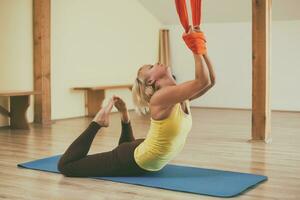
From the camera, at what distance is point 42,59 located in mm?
6734

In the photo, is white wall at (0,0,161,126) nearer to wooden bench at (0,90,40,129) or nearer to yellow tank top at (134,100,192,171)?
wooden bench at (0,90,40,129)

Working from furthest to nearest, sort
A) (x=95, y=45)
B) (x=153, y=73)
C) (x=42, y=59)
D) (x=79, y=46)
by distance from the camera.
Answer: (x=95, y=45), (x=79, y=46), (x=42, y=59), (x=153, y=73)

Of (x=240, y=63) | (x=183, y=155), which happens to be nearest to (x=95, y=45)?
(x=240, y=63)

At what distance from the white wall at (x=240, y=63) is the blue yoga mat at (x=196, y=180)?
5.07 metres

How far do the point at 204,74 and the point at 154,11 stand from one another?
6634 mm

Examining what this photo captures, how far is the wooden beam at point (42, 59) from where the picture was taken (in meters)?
6.71

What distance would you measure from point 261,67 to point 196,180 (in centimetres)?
229

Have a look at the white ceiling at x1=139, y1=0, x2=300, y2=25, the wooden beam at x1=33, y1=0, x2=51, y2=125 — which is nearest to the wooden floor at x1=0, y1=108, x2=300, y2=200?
the wooden beam at x1=33, y1=0, x2=51, y2=125

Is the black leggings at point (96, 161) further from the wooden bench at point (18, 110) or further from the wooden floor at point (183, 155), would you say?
the wooden bench at point (18, 110)

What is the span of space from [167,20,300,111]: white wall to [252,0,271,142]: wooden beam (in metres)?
3.16

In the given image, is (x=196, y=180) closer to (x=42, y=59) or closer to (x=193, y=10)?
(x=193, y=10)

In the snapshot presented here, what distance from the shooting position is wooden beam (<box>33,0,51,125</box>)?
22.0ft

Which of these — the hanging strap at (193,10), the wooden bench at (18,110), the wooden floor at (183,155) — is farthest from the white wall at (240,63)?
the hanging strap at (193,10)

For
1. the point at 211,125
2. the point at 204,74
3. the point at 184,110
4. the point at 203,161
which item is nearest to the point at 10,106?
the point at 211,125
